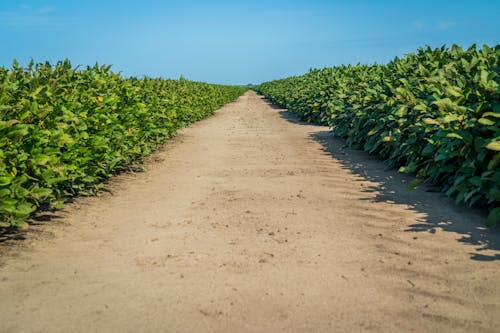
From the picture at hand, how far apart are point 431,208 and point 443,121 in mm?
1125

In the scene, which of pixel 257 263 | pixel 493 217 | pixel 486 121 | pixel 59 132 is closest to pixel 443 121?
pixel 486 121

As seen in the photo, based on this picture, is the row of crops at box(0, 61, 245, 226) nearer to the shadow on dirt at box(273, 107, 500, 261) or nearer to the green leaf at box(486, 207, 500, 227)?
the shadow on dirt at box(273, 107, 500, 261)

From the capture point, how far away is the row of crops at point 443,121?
521 cm

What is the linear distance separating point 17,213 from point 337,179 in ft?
15.5

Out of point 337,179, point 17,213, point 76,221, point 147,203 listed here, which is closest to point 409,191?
point 337,179

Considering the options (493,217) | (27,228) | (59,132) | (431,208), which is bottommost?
(27,228)

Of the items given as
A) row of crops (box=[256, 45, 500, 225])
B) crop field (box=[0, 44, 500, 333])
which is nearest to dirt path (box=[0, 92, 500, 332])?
crop field (box=[0, 44, 500, 333])

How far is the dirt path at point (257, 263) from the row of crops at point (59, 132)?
0.44 m

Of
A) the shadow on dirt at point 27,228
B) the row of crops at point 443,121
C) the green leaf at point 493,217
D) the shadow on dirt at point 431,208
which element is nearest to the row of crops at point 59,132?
the shadow on dirt at point 27,228

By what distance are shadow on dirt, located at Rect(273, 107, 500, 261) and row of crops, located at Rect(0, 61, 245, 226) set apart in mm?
4024

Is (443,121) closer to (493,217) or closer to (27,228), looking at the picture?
(493,217)

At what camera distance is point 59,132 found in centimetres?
521

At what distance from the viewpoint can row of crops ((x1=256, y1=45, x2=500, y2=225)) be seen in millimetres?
5211

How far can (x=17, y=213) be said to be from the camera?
4535mm
